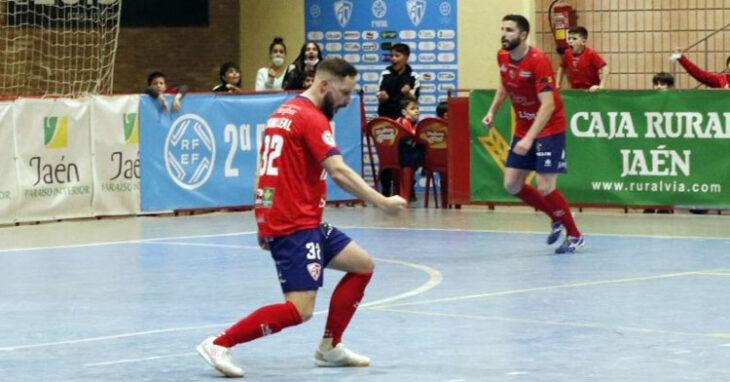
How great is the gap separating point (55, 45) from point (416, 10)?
582cm

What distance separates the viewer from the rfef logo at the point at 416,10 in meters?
27.2

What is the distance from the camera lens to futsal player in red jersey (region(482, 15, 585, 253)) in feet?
54.0

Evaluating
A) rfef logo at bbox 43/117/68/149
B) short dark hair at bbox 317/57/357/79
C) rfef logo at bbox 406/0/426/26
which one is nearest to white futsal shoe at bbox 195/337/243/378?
short dark hair at bbox 317/57/357/79

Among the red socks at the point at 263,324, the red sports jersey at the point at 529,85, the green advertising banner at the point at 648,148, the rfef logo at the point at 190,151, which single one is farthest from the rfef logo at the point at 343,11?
the red socks at the point at 263,324

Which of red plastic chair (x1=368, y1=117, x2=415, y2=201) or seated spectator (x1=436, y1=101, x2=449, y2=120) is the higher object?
seated spectator (x1=436, y1=101, x2=449, y2=120)

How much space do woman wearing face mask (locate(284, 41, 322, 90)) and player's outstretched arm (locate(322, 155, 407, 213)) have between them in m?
14.4

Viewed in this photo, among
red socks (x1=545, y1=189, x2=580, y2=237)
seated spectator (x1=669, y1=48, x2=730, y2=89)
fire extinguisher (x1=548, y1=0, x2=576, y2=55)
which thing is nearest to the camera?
red socks (x1=545, y1=189, x2=580, y2=237)

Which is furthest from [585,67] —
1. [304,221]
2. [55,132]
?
[304,221]

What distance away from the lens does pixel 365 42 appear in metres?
27.7

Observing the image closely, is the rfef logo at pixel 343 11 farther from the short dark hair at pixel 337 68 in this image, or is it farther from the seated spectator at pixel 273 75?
the short dark hair at pixel 337 68

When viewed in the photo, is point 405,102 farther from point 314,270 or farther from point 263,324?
point 263,324

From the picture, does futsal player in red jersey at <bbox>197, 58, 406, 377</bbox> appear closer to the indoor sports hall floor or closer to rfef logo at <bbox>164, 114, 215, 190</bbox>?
the indoor sports hall floor

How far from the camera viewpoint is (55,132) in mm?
21062

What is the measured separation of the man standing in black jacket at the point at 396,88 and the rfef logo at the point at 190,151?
9.87 ft
